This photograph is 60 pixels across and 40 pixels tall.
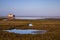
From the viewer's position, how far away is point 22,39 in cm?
150

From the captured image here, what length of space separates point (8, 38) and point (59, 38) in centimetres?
56

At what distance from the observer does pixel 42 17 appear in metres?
4.31

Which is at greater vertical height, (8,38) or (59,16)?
(8,38)

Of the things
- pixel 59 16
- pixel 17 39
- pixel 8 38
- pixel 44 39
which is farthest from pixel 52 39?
pixel 59 16

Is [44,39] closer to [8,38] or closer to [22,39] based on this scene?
[22,39]

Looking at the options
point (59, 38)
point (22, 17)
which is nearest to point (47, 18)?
point (22, 17)

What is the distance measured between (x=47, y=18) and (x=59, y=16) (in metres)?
0.35

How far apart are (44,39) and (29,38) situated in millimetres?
162

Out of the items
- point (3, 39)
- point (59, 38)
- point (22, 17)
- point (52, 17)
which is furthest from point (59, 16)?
point (3, 39)

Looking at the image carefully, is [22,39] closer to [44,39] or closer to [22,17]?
[44,39]

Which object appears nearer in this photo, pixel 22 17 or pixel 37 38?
pixel 37 38

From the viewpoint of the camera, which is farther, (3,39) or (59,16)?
(59,16)

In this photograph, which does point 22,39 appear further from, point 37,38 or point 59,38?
point 59,38

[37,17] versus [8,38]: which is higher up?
[8,38]
